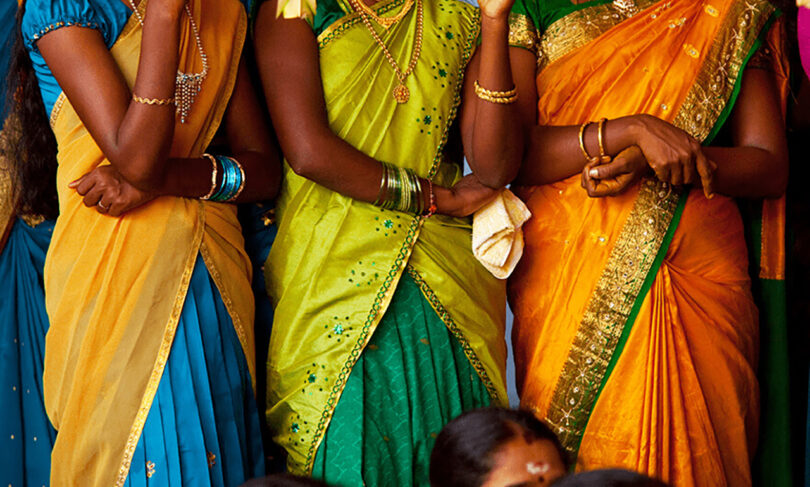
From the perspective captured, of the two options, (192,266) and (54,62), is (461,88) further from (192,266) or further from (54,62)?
(54,62)

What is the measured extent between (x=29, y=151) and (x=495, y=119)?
1.30 meters

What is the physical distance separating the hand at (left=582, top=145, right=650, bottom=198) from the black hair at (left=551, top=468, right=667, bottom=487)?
4.75ft

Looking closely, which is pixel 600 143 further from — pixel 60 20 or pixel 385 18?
Answer: pixel 60 20

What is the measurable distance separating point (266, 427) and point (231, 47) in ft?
3.45

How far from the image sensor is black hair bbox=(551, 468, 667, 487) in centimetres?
146

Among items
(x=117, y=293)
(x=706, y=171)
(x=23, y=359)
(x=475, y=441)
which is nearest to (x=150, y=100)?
(x=117, y=293)

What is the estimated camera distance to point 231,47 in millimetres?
2816

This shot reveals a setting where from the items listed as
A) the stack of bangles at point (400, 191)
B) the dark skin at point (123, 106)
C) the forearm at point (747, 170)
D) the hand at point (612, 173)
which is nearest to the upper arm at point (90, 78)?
the dark skin at point (123, 106)

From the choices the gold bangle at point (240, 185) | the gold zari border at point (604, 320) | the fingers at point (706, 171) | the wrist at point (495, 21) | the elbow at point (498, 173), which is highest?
the wrist at point (495, 21)

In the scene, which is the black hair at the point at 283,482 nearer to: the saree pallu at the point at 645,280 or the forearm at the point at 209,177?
the forearm at the point at 209,177

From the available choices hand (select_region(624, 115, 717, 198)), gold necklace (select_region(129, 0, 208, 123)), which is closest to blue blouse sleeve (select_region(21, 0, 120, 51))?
gold necklace (select_region(129, 0, 208, 123))

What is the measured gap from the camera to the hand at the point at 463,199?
112 inches

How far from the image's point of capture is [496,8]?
8.77 ft

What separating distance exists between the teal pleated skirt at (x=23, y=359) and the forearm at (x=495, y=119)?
4.13 ft
